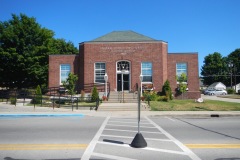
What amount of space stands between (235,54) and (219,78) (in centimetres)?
1347

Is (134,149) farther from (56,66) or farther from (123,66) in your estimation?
(56,66)

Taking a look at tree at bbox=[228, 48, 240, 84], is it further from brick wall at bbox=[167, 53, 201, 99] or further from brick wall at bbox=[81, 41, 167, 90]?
brick wall at bbox=[81, 41, 167, 90]

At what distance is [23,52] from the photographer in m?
37.2

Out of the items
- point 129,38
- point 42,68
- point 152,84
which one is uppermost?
point 129,38

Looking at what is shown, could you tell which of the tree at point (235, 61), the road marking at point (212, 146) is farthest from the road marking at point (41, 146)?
the tree at point (235, 61)

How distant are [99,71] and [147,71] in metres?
6.34

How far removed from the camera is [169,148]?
752 centimetres

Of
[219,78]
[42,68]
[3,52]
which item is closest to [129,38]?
[42,68]

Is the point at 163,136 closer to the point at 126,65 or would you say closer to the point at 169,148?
the point at 169,148

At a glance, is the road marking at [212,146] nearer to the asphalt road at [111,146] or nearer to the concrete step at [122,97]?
the asphalt road at [111,146]

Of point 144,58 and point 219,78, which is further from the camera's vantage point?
point 219,78

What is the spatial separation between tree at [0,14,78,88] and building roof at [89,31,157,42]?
1044cm

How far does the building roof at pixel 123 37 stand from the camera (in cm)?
3344

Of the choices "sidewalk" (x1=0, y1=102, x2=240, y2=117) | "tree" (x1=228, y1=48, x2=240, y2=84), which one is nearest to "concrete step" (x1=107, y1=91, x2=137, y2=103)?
"sidewalk" (x1=0, y1=102, x2=240, y2=117)
